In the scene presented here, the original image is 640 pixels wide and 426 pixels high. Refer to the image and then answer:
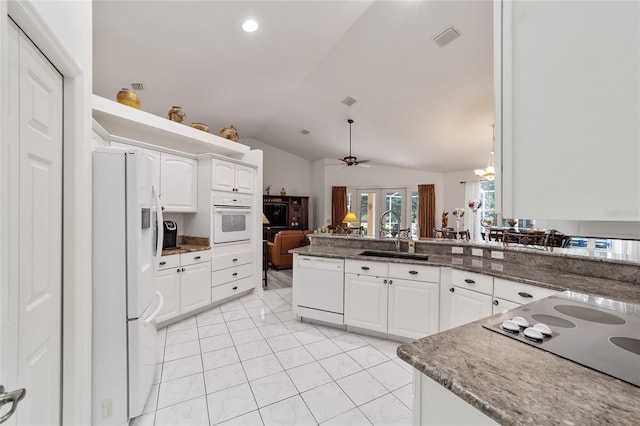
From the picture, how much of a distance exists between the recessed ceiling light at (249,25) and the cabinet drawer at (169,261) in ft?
8.36

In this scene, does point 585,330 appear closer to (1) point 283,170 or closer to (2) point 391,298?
(2) point 391,298

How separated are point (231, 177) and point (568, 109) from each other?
12.5ft

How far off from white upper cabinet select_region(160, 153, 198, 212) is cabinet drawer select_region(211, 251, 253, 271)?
0.76m

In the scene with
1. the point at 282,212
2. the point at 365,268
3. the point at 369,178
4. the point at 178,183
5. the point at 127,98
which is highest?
the point at 127,98

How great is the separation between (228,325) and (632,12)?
347cm

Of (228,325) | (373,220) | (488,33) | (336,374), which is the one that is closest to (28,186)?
(336,374)

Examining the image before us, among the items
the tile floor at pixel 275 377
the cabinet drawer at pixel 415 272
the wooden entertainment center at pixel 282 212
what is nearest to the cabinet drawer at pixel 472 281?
the cabinet drawer at pixel 415 272

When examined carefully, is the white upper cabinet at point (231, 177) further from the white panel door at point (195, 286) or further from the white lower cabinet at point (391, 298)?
the white lower cabinet at point (391, 298)

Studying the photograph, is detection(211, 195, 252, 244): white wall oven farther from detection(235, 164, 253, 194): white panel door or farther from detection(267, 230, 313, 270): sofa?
detection(267, 230, 313, 270): sofa

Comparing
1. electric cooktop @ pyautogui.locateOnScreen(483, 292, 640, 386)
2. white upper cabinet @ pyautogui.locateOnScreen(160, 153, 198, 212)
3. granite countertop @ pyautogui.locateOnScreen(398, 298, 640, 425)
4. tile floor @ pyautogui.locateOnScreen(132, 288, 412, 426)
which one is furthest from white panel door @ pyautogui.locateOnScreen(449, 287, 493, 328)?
white upper cabinet @ pyautogui.locateOnScreen(160, 153, 198, 212)

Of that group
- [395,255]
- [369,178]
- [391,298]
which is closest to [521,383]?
[391,298]

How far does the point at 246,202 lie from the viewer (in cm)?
417

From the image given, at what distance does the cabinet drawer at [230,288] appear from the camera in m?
3.53

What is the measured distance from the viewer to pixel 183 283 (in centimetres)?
313
